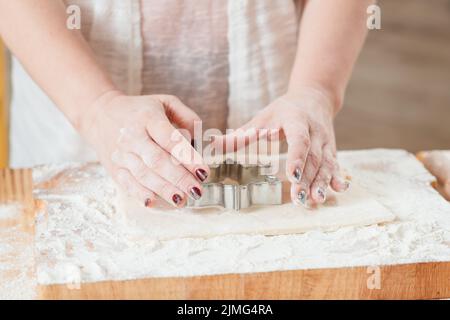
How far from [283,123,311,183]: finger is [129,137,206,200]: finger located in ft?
0.39

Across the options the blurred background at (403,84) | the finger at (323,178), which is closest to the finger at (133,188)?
the finger at (323,178)

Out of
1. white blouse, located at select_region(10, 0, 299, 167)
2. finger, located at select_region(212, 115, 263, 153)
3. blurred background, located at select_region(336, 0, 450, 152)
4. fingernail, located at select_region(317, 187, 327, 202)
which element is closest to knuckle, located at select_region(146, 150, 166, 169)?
finger, located at select_region(212, 115, 263, 153)

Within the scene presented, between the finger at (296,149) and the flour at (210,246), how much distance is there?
85 mm

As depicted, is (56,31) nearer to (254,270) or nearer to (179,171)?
(179,171)

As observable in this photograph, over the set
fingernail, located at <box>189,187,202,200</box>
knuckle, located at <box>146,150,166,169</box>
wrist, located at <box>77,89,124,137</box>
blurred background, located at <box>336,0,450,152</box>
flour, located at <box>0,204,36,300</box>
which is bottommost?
blurred background, located at <box>336,0,450,152</box>

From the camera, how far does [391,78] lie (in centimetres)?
343

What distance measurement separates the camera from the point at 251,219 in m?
0.93

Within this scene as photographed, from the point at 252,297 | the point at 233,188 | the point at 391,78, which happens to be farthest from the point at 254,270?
the point at 391,78

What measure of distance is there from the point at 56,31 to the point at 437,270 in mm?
636

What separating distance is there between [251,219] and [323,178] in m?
0.13

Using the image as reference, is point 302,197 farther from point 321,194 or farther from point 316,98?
point 316,98

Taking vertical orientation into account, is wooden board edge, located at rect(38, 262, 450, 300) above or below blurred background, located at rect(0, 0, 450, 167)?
above

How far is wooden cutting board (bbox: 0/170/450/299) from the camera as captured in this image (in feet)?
2.59

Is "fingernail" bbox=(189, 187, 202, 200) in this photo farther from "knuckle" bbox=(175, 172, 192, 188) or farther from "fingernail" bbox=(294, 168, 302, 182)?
"fingernail" bbox=(294, 168, 302, 182)
